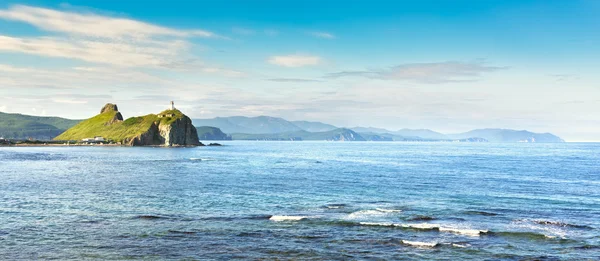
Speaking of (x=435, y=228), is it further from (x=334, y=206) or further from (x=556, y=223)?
(x=334, y=206)

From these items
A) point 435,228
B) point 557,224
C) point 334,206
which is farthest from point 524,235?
point 334,206

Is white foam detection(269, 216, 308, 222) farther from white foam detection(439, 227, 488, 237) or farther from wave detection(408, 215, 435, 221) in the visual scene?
white foam detection(439, 227, 488, 237)

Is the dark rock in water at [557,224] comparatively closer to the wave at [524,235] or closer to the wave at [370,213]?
the wave at [524,235]

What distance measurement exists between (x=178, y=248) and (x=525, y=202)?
5278 cm

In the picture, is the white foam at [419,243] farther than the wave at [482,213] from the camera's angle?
No

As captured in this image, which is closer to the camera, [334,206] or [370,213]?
[370,213]

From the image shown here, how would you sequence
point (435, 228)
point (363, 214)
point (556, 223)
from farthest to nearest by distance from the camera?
point (363, 214)
point (556, 223)
point (435, 228)

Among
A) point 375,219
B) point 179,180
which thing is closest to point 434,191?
point 375,219

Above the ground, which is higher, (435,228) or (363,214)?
(363,214)

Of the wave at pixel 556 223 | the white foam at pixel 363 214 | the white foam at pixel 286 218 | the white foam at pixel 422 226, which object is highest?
the white foam at pixel 286 218

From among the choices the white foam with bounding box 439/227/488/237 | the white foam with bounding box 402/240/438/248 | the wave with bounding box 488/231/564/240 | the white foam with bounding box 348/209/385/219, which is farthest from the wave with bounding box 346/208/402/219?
the wave with bounding box 488/231/564/240

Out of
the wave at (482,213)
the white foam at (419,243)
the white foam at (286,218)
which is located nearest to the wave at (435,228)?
the white foam at (419,243)

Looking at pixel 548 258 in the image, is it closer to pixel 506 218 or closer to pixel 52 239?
pixel 506 218

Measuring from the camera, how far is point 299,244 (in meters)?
41.2
